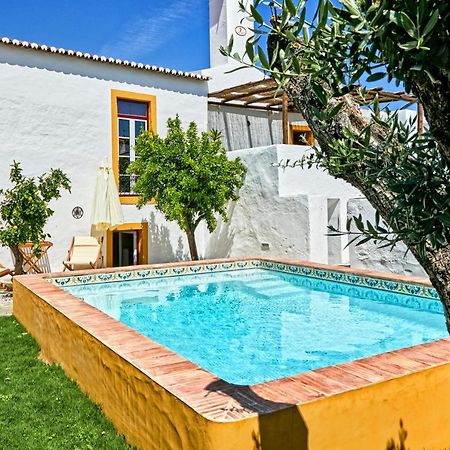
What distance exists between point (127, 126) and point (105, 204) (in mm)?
2897

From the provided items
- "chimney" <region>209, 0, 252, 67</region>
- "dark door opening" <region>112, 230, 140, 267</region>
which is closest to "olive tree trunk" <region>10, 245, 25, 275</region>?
"dark door opening" <region>112, 230, 140, 267</region>

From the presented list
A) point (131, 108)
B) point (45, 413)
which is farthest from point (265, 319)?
point (131, 108)

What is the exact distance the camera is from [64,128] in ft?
44.9

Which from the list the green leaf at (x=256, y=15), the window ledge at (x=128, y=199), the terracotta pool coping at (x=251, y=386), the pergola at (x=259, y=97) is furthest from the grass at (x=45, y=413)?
the pergola at (x=259, y=97)

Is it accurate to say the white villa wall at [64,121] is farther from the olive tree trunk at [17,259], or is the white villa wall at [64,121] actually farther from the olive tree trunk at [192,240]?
the olive tree trunk at [17,259]

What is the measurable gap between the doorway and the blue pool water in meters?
3.18

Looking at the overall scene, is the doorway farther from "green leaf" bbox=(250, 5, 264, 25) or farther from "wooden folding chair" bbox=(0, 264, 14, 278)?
"green leaf" bbox=(250, 5, 264, 25)

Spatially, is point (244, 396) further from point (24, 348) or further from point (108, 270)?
point (108, 270)

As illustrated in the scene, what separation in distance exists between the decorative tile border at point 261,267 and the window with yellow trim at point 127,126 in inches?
136

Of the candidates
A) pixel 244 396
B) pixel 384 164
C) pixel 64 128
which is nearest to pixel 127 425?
pixel 244 396

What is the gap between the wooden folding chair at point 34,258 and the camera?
11701mm

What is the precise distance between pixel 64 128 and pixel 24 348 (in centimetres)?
816

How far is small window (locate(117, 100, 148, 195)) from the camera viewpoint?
1478 centimetres

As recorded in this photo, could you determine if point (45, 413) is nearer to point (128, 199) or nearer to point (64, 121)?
point (128, 199)
